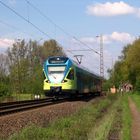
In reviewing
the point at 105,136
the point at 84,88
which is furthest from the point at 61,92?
the point at 105,136

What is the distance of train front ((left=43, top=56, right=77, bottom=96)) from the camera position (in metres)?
39.1

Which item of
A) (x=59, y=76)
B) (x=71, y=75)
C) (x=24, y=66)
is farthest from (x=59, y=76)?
(x=24, y=66)

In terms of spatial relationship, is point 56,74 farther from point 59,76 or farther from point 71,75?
point 71,75

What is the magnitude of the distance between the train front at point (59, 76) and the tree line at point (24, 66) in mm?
16848

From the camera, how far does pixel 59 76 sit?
39.2m

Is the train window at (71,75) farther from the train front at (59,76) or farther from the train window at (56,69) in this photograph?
the train window at (56,69)

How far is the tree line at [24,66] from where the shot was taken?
6247 cm

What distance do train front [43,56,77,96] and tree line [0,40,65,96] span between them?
1685cm

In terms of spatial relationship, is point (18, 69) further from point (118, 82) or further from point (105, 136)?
point (105, 136)

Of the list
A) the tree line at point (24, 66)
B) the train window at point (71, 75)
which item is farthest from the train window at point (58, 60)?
the tree line at point (24, 66)

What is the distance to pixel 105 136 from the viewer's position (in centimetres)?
1523

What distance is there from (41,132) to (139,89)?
65661 millimetres

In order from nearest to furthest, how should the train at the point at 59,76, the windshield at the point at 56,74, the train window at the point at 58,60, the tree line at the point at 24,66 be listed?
1. the train at the point at 59,76
2. the windshield at the point at 56,74
3. the train window at the point at 58,60
4. the tree line at the point at 24,66

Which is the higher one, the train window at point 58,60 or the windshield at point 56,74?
the train window at point 58,60
